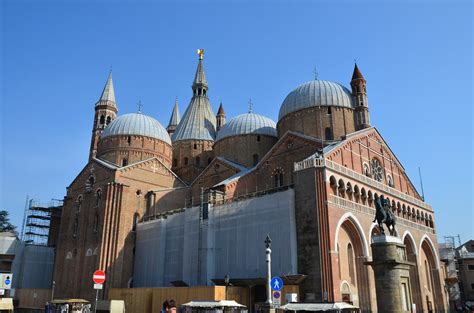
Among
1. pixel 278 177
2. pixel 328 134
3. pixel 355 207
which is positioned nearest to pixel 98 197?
pixel 278 177

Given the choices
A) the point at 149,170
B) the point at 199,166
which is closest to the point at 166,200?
the point at 149,170

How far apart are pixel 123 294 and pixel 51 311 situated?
6.71 meters

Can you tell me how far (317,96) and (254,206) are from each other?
14.6m

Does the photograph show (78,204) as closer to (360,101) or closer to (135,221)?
(135,221)

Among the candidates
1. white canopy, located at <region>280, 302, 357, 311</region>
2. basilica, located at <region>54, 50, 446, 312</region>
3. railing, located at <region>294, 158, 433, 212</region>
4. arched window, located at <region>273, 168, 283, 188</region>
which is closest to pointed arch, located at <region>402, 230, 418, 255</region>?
basilica, located at <region>54, 50, 446, 312</region>

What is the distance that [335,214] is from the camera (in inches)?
1087

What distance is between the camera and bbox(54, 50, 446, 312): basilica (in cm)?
2791

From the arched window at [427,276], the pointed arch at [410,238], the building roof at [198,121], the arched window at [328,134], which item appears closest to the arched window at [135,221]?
the building roof at [198,121]

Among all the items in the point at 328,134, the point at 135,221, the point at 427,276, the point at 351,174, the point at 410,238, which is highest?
the point at 328,134

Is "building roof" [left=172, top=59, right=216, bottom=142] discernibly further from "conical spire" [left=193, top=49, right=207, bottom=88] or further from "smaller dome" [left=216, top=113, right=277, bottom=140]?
"smaller dome" [left=216, top=113, right=277, bottom=140]

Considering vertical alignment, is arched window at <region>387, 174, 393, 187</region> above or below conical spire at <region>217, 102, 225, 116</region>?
below

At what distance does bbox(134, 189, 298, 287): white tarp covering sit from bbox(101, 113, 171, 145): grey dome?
11484 mm

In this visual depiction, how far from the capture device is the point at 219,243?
3244cm

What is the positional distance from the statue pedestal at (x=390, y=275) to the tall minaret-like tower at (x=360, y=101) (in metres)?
24.4
